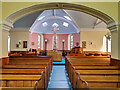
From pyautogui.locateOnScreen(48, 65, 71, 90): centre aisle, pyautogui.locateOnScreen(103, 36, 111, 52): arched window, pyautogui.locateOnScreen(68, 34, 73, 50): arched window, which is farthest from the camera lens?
A: pyautogui.locateOnScreen(68, 34, 73, 50): arched window

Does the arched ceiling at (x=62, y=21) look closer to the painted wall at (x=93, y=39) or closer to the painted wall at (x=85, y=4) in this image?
the painted wall at (x=93, y=39)

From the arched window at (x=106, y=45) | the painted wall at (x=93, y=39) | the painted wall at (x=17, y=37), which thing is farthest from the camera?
the arched window at (x=106, y=45)

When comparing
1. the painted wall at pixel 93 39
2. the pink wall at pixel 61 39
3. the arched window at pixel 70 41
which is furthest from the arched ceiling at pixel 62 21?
the arched window at pixel 70 41

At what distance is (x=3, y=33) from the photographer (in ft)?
15.7

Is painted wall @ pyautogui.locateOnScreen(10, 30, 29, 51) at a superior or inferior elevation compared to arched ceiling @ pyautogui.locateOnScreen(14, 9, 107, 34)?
inferior

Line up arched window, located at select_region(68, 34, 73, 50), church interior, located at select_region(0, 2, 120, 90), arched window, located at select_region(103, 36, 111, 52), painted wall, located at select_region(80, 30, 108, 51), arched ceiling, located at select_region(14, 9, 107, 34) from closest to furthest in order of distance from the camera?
church interior, located at select_region(0, 2, 120, 90) → arched ceiling, located at select_region(14, 9, 107, 34) → painted wall, located at select_region(80, 30, 108, 51) → arched window, located at select_region(103, 36, 111, 52) → arched window, located at select_region(68, 34, 73, 50)

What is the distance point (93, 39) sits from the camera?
53.3 ft

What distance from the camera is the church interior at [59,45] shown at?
4.04 metres

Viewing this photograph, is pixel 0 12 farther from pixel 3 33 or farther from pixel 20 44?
pixel 20 44

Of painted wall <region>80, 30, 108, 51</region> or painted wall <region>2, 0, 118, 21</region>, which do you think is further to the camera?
painted wall <region>80, 30, 108, 51</region>

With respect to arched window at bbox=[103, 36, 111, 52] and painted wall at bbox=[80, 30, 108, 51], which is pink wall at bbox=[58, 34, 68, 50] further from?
arched window at bbox=[103, 36, 111, 52]

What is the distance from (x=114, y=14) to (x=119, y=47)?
52.5 inches

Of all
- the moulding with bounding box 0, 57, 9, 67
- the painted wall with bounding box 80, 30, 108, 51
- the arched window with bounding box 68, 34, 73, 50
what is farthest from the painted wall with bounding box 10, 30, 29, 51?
the moulding with bounding box 0, 57, 9, 67

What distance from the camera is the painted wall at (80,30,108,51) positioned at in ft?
53.0
